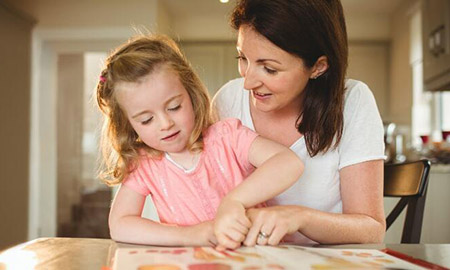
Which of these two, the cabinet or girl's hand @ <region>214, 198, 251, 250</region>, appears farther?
the cabinet

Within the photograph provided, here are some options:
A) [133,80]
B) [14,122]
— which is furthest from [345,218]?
[14,122]

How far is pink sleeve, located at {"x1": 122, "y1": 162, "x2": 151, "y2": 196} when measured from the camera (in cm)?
109

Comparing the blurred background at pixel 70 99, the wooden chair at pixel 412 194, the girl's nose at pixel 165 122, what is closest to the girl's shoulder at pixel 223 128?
the girl's nose at pixel 165 122

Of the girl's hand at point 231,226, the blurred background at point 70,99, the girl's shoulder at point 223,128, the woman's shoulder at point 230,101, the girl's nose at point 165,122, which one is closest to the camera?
the girl's hand at point 231,226

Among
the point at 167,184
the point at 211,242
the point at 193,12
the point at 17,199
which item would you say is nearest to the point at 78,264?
the point at 211,242

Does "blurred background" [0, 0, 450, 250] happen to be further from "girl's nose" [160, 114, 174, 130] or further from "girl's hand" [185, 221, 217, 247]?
"girl's hand" [185, 221, 217, 247]

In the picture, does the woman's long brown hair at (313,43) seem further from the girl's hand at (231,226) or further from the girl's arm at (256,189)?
the girl's hand at (231,226)

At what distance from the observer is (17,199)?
4676 mm

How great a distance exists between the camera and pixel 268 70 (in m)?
1.15

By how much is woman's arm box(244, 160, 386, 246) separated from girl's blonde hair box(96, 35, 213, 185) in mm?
300

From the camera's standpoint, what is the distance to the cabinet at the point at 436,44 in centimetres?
316

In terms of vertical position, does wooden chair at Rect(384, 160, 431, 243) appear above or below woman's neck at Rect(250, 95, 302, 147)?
below

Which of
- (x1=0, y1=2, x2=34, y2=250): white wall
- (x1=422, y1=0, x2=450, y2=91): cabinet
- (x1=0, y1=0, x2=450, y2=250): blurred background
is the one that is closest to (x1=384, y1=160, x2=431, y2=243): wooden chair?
(x1=422, y1=0, x2=450, y2=91): cabinet

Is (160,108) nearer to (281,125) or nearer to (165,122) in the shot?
(165,122)
